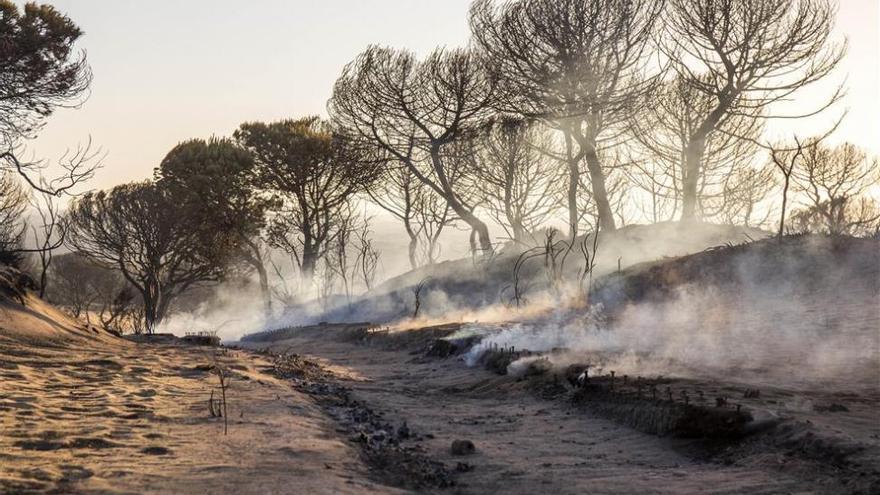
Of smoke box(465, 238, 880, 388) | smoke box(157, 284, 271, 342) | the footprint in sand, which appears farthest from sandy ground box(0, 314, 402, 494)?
smoke box(157, 284, 271, 342)

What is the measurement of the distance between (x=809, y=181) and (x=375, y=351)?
32850 millimetres

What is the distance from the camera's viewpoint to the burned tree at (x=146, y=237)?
26859 millimetres

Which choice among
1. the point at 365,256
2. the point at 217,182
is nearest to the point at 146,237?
the point at 217,182

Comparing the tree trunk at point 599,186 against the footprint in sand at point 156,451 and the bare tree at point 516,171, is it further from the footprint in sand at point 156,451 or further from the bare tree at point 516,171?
the footprint in sand at point 156,451

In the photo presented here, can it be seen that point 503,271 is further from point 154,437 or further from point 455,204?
point 154,437

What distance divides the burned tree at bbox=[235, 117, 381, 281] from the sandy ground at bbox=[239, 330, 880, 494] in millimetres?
25719

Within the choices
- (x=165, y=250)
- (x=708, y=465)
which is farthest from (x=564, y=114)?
(x=708, y=465)

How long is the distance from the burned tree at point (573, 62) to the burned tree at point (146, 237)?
1396cm

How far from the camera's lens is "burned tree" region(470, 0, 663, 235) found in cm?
2697

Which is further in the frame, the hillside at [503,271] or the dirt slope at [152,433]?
the hillside at [503,271]

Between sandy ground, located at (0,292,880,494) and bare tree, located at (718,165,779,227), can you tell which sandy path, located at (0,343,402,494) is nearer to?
sandy ground, located at (0,292,880,494)

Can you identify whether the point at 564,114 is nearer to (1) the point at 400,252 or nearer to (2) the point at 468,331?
(2) the point at 468,331

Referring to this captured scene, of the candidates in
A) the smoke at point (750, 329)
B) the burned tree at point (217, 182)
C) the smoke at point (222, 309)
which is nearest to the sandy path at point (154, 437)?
the smoke at point (750, 329)

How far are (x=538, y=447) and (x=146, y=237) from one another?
A: 23.4m
